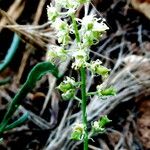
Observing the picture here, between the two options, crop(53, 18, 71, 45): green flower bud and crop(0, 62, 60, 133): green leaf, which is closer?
crop(53, 18, 71, 45): green flower bud

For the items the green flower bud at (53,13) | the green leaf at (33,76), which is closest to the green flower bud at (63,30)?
the green flower bud at (53,13)

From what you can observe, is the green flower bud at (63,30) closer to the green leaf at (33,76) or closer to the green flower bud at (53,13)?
the green flower bud at (53,13)

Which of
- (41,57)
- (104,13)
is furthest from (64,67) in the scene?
(104,13)

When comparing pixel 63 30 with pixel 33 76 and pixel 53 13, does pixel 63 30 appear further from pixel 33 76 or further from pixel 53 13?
pixel 33 76

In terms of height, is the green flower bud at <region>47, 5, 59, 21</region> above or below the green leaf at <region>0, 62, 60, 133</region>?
above

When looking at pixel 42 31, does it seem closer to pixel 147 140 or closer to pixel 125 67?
pixel 125 67

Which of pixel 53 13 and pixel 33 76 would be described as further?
pixel 33 76

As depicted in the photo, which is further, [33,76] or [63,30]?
[33,76]

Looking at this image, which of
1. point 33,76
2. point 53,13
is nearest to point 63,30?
point 53,13

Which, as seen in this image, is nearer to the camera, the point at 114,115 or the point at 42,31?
the point at 114,115

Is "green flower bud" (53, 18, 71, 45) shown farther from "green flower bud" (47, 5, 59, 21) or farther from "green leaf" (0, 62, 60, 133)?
"green leaf" (0, 62, 60, 133)

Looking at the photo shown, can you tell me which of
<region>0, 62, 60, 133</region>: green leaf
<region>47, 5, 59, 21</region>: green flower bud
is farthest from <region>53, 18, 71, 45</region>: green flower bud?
<region>0, 62, 60, 133</region>: green leaf
